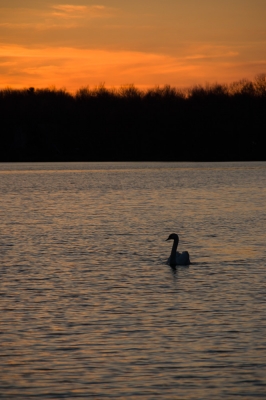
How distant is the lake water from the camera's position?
11.2 metres

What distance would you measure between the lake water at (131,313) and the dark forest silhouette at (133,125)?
10132 cm

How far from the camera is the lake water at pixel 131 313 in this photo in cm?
1124

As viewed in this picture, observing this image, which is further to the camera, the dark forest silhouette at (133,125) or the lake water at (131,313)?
the dark forest silhouette at (133,125)

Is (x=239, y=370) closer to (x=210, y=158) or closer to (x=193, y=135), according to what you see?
(x=193, y=135)

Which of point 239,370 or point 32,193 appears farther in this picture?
point 32,193

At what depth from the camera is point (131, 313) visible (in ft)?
51.2

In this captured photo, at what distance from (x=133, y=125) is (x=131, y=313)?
12864 centimetres

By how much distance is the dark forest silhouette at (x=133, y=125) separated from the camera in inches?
5261

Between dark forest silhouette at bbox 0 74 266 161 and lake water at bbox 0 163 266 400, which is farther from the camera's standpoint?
dark forest silhouette at bbox 0 74 266 161

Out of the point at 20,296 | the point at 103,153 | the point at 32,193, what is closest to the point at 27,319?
the point at 20,296

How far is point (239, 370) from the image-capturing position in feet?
38.4

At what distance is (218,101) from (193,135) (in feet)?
23.1

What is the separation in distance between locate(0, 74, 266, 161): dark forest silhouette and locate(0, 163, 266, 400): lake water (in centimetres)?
10132

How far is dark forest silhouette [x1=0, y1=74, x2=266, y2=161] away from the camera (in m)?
134
